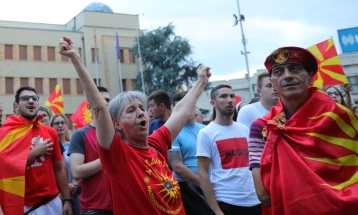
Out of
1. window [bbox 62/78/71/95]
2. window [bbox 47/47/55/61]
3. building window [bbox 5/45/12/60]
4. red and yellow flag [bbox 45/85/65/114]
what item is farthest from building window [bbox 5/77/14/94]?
red and yellow flag [bbox 45/85/65/114]

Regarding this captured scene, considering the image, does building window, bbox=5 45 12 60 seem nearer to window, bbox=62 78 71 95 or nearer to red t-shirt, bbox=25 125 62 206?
window, bbox=62 78 71 95

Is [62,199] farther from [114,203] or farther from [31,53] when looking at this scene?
[31,53]

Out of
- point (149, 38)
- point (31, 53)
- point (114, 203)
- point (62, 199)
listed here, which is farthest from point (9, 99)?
point (114, 203)

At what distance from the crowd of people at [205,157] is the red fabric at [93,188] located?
0.01 m

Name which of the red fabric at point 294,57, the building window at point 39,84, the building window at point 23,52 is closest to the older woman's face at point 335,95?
the red fabric at point 294,57

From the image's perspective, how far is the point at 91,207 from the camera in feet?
14.4

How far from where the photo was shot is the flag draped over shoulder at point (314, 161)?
2.45 metres

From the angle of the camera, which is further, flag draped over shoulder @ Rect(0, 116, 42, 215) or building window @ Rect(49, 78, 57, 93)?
building window @ Rect(49, 78, 57, 93)

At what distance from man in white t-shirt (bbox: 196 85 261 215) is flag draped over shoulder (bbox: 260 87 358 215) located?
6.45 ft

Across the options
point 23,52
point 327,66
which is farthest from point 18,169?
point 23,52

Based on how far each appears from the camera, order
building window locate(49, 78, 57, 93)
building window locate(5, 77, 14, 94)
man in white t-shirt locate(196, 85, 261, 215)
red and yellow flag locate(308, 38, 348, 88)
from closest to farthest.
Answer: man in white t-shirt locate(196, 85, 261, 215) → red and yellow flag locate(308, 38, 348, 88) → building window locate(5, 77, 14, 94) → building window locate(49, 78, 57, 93)

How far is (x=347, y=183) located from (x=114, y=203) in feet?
5.06

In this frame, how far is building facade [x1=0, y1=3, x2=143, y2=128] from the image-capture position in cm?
3912

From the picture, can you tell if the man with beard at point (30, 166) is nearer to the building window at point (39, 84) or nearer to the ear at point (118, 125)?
the ear at point (118, 125)
